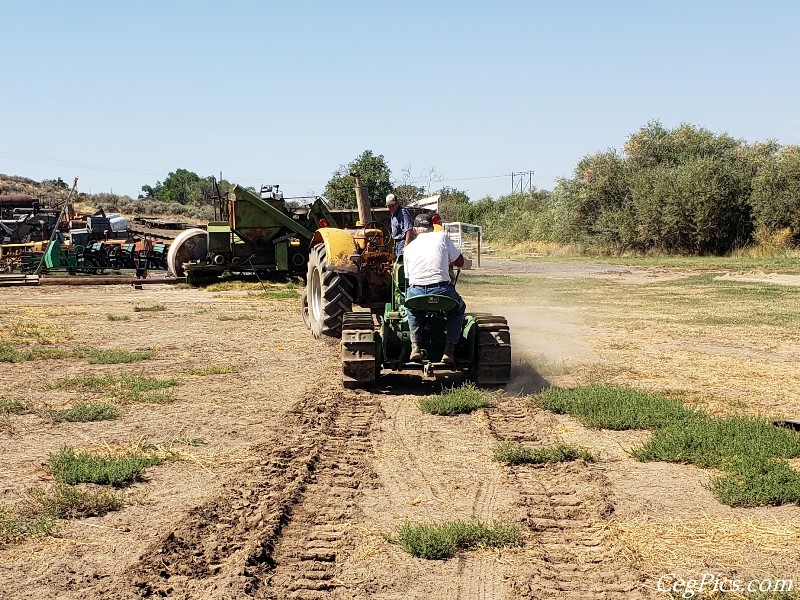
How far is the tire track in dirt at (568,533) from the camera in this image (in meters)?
4.54

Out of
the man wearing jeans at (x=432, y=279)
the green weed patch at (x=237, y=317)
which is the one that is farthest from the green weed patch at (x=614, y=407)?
the green weed patch at (x=237, y=317)

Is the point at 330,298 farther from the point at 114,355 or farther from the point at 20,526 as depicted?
the point at 20,526

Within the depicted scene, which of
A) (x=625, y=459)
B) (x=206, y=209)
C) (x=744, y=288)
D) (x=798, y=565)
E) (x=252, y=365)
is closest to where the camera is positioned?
(x=798, y=565)

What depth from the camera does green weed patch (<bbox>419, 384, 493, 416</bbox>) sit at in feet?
28.8

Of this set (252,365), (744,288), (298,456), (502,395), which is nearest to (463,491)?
(298,456)

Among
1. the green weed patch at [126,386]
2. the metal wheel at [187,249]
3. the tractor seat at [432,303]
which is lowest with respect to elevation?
the green weed patch at [126,386]

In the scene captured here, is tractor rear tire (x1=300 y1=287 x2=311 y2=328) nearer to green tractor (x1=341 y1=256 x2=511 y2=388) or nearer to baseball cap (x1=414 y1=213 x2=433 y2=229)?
green tractor (x1=341 y1=256 x2=511 y2=388)

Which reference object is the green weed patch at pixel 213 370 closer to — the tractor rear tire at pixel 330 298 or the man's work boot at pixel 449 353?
the tractor rear tire at pixel 330 298

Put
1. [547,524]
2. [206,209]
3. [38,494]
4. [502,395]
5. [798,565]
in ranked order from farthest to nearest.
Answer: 1. [206,209]
2. [502,395]
3. [38,494]
4. [547,524]
5. [798,565]

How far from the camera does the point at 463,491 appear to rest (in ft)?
20.2

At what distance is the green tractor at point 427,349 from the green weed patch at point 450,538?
172 inches

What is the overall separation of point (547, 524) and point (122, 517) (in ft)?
8.57

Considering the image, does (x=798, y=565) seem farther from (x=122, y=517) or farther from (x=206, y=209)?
(x=206, y=209)

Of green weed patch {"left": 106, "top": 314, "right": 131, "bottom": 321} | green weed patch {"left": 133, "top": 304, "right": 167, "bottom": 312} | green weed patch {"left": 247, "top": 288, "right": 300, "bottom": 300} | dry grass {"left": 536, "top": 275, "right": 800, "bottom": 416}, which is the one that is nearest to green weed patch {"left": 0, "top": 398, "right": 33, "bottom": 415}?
dry grass {"left": 536, "top": 275, "right": 800, "bottom": 416}
